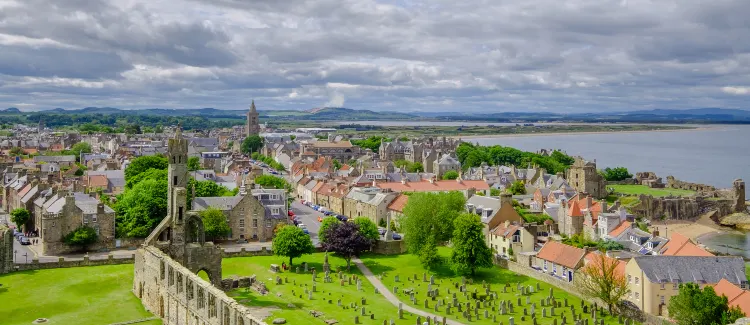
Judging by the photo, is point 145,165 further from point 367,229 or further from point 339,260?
point 339,260

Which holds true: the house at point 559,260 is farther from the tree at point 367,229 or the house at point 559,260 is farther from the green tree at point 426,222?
the tree at point 367,229

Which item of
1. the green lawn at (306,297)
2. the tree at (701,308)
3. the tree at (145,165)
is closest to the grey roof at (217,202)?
the green lawn at (306,297)

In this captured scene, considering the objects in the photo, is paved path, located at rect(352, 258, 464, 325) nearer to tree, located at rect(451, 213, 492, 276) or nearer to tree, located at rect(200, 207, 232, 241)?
tree, located at rect(451, 213, 492, 276)

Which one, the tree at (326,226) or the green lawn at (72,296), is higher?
the tree at (326,226)

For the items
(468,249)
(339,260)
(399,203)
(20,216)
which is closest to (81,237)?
(20,216)

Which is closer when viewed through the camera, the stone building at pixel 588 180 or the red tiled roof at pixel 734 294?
the red tiled roof at pixel 734 294

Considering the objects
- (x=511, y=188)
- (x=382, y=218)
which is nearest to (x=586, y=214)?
(x=382, y=218)

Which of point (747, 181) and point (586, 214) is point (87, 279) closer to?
point (586, 214)
